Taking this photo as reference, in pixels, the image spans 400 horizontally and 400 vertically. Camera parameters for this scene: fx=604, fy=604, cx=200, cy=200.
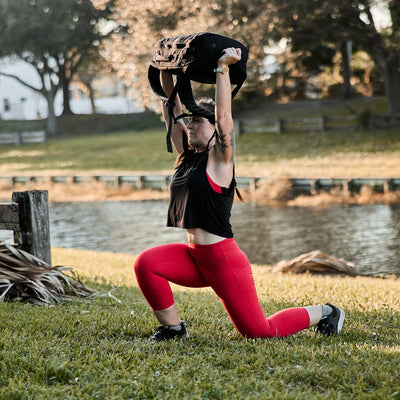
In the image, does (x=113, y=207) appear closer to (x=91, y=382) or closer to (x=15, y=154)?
(x=91, y=382)

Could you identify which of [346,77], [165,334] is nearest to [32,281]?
[165,334]

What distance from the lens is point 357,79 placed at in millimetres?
40188

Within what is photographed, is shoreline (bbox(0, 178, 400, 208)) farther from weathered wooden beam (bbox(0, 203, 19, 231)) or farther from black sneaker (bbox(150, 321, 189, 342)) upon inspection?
black sneaker (bbox(150, 321, 189, 342))

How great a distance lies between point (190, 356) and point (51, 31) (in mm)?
42204

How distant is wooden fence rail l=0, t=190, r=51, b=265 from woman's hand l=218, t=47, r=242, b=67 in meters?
3.12

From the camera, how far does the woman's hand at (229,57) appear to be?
406 centimetres

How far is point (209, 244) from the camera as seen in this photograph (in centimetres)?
413

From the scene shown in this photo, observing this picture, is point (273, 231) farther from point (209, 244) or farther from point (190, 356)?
point (190, 356)

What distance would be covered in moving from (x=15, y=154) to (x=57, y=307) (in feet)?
102

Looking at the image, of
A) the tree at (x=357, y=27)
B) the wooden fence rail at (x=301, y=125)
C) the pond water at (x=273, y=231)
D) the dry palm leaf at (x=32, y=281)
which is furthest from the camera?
the wooden fence rail at (x=301, y=125)

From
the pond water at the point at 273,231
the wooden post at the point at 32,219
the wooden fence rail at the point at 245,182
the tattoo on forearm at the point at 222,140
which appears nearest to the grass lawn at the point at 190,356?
the wooden post at the point at 32,219

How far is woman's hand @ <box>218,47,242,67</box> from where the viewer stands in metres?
4.06

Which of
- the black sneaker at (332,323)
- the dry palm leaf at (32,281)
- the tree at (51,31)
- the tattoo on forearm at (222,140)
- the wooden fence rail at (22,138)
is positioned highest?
the tree at (51,31)

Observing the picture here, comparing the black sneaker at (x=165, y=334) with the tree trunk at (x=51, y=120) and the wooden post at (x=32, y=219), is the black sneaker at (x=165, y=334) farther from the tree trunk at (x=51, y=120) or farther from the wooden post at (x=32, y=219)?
the tree trunk at (x=51, y=120)
